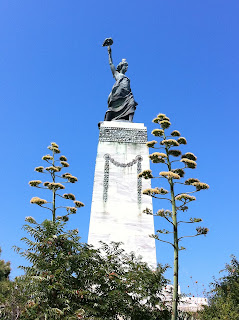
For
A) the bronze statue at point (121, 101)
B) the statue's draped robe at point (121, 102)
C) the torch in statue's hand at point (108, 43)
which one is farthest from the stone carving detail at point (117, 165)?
the torch in statue's hand at point (108, 43)

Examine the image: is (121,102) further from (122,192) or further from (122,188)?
(122,192)

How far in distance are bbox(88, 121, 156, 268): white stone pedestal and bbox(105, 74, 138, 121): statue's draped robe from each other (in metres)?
0.73

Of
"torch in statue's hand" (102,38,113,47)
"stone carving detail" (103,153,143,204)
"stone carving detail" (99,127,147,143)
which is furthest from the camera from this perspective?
"torch in statue's hand" (102,38,113,47)

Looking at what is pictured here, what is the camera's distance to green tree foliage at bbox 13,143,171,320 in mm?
5680

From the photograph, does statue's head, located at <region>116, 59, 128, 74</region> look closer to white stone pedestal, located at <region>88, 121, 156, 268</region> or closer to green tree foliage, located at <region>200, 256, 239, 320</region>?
white stone pedestal, located at <region>88, 121, 156, 268</region>

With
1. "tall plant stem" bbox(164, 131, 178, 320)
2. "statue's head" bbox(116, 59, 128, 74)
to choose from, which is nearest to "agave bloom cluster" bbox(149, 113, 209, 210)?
"tall plant stem" bbox(164, 131, 178, 320)

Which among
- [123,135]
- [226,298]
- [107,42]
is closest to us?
[226,298]

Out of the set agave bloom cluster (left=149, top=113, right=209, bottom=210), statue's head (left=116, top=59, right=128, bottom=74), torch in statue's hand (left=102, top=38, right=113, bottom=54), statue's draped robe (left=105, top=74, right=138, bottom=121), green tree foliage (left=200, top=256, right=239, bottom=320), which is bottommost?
green tree foliage (left=200, top=256, right=239, bottom=320)

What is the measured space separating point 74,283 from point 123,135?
633cm

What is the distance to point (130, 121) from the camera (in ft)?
40.6

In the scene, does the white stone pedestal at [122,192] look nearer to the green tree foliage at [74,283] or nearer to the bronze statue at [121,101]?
the bronze statue at [121,101]

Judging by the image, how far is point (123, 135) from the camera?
11.5m

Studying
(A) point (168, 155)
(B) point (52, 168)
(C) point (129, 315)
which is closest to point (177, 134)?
(A) point (168, 155)

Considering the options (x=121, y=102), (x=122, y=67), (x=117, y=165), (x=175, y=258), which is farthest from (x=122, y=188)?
(x=122, y=67)
